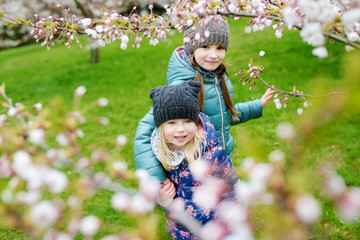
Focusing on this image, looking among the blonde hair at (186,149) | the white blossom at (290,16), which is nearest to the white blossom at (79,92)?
the white blossom at (290,16)

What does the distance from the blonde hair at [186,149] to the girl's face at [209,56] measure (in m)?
0.61

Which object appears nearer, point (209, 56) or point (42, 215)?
point (42, 215)

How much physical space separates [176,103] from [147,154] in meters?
0.46

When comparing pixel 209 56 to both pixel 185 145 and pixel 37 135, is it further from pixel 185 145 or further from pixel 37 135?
pixel 37 135

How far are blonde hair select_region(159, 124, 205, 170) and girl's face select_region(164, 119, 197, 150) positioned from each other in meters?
0.05

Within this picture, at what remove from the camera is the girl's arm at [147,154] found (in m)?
2.25

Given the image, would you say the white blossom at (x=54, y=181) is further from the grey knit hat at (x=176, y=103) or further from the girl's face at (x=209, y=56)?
Answer: the girl's face at (x=209, y=56)

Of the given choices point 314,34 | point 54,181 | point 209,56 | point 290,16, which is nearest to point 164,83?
point 209,56

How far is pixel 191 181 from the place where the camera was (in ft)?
7.26

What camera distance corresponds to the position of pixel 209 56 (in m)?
2.43

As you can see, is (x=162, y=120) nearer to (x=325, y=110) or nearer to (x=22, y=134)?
(x=22, y=134)

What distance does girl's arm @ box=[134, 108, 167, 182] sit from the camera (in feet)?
7.38

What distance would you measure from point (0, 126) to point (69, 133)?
0.84 feet

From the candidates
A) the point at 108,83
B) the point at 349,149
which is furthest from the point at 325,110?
the point at 108,83
